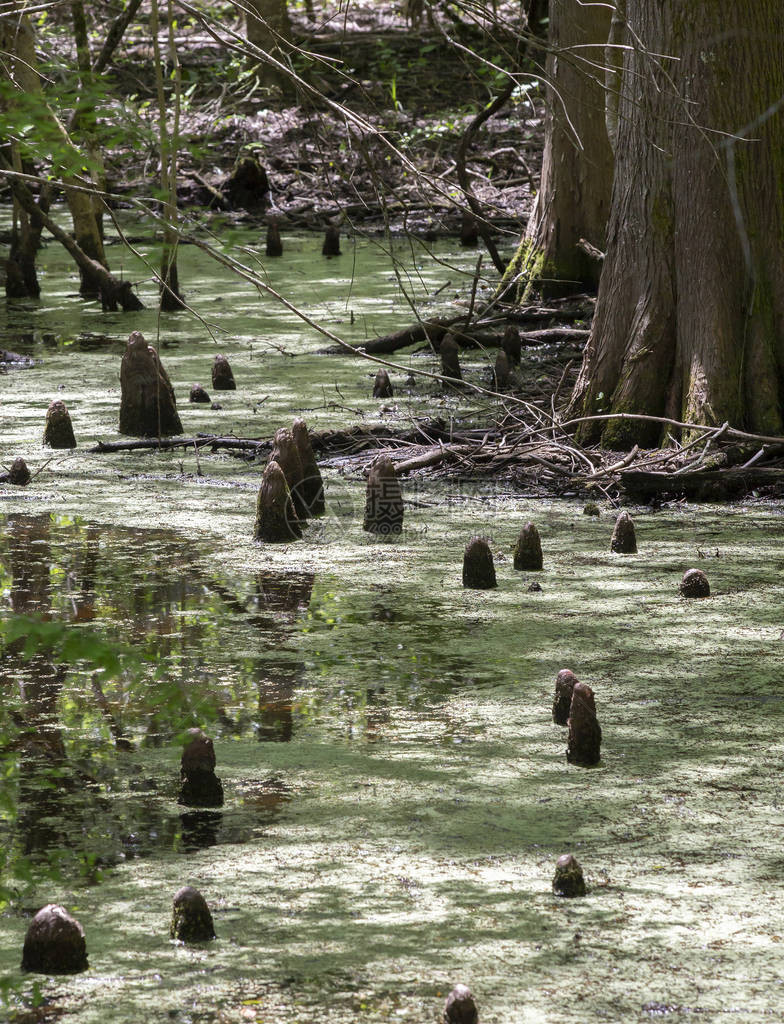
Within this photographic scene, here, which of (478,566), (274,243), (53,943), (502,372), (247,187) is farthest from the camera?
(247,187)

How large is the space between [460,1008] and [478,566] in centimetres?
288

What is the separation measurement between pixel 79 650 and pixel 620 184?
600 cm

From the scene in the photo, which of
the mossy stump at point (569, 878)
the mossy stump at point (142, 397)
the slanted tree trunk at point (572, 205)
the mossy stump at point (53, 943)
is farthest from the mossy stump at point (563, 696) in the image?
the slanted tree trunk at point (572, 205)

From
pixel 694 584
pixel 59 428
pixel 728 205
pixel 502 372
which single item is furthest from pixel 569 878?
pixel 502 372

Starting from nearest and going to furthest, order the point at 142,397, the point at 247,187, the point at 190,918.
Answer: the point at 190,918 < the point at 142,397 < the point at 247,187

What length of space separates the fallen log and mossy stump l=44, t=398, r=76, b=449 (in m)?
2.76

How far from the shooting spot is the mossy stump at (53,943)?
8.66 feet

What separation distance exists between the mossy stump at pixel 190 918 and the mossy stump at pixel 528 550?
112 inches

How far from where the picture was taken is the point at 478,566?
5273 mm

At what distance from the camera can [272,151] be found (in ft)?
61.1

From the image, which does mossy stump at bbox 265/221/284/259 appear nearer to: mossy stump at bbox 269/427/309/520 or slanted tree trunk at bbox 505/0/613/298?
slanted tree trunk at bbox 505/0/613/298

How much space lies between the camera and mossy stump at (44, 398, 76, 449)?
744cm

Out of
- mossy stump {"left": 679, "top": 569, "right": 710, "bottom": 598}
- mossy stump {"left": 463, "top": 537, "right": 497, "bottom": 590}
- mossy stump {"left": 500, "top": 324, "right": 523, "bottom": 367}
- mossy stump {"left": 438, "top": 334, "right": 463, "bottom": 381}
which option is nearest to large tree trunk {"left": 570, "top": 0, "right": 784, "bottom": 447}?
mossy stump {"left": 679, "top": 569, "right": 710, "bottom": 598}

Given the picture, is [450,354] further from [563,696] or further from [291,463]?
[563,696]
